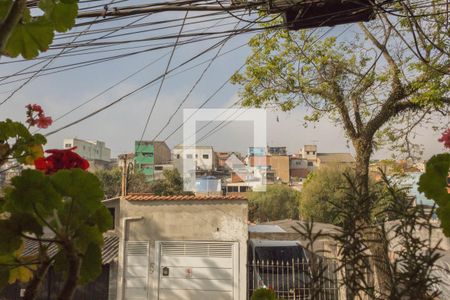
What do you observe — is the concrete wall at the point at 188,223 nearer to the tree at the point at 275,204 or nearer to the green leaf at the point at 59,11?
the green leaf at the point at 59,11

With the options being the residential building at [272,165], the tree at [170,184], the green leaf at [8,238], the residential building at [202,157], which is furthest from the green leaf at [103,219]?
the residential building at [202,157]

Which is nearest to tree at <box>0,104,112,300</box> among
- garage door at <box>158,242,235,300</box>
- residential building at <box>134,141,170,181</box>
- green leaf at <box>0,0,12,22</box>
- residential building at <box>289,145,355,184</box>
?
green leaf at <box>0,0,12,22</box>

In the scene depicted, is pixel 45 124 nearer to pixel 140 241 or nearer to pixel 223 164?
pixel 140 241

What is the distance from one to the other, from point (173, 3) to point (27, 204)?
387 centimetres

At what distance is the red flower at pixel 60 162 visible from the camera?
1.32 metres

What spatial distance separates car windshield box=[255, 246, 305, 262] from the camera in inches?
520

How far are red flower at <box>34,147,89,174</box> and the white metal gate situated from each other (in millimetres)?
10663

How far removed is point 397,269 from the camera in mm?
1209

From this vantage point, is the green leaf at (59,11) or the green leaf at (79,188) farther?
the green leaf at (59,11)

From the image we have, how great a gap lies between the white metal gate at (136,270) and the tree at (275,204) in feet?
100

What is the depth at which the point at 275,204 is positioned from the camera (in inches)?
1738

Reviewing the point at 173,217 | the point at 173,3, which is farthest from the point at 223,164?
the point at 173,3

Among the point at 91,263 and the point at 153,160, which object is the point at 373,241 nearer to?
the point at 91,263

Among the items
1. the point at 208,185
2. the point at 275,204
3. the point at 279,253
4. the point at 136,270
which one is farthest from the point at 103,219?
the point at 275,204
